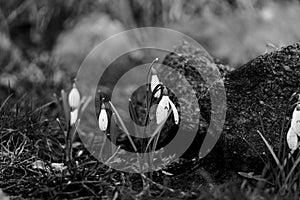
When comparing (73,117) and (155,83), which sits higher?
(155,83)

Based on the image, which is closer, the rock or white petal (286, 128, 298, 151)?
white petal (286, 128, 298, 151)

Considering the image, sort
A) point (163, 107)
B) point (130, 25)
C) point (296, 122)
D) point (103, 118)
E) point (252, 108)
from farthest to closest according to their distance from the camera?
point (130, 25)
point (252, 108)
point (103, 118)
point (163, 107)
point (296, 122)

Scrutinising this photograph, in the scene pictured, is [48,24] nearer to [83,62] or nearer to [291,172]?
[83,62]

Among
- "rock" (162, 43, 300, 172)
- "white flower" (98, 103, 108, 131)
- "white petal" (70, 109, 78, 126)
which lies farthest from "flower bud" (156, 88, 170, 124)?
"white petal" (70, 109, 78, 126)

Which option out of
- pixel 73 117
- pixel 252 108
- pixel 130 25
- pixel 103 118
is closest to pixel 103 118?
pixel 103 118

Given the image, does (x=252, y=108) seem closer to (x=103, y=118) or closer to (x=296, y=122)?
(x=296, y=122)

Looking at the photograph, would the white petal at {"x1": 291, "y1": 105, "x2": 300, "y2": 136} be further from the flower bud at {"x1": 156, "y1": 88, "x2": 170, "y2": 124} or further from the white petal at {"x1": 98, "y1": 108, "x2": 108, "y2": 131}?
the white petal at {"x1": 98, "y1": 108, "x2": 108, "y2": 131}
